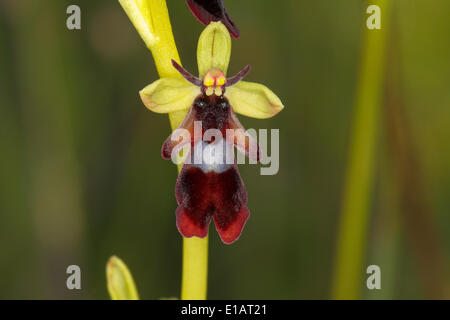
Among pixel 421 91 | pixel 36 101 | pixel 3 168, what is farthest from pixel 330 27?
pixel 3 168

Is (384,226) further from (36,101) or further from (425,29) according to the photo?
(36,101)

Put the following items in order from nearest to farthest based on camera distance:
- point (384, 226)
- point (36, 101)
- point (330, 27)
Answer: point (384, 226), point (36, 101), point (330, 27)

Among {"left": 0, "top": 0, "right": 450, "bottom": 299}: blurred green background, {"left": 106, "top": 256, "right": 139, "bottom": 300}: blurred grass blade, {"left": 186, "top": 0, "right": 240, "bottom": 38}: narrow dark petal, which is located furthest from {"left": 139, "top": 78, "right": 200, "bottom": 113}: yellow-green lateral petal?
{"left": 0, "top": 0, "right": 450, "bottom": 299}: blurred green background

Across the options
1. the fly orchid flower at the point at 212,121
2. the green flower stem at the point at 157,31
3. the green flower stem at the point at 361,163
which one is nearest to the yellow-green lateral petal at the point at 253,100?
the fly orchid flower at the point at 212,121

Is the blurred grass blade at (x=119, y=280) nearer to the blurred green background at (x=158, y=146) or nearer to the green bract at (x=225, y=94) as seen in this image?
the green bract at (x=225, y=94)

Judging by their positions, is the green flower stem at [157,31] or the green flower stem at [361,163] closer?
the green flower stem at [157,31]

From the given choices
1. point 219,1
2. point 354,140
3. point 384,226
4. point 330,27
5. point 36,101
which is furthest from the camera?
point 330,27
